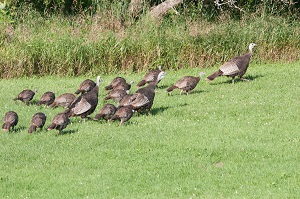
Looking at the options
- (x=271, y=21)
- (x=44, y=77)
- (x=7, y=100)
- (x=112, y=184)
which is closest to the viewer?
(x=112, y=184)

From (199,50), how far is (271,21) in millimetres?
3212

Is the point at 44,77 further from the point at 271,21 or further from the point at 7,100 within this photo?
the point at 271,21

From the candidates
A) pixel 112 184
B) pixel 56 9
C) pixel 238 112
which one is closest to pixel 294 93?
pixel 238 112

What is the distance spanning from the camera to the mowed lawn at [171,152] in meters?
11.0

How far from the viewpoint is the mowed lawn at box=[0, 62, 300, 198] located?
11.0 meters

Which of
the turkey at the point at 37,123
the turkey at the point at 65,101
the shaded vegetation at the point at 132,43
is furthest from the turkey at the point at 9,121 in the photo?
the shaded vegetation at the point at 132,43

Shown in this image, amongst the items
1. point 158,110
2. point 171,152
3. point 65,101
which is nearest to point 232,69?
point 158,110

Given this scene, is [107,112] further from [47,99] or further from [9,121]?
[47,99]

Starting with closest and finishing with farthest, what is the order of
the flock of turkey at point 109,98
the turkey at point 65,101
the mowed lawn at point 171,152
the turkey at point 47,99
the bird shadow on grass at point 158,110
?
the mowed lawn at point 171,152, the flock of turkey at point 109,98, the bird shadow on grass at point 158,110, the turkey at point 65,101, the turkey at point 47,99

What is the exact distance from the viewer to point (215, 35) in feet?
77.1

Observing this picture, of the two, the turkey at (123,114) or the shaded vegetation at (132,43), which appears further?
the shaded vegetation at (132,43)

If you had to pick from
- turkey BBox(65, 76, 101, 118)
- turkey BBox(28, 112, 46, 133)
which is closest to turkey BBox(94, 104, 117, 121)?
turkey BBox(65, 76, 101, 118)

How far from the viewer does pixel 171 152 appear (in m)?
12.9

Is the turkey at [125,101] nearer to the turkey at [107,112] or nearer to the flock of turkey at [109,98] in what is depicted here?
the flock of turkey at [109,98]
